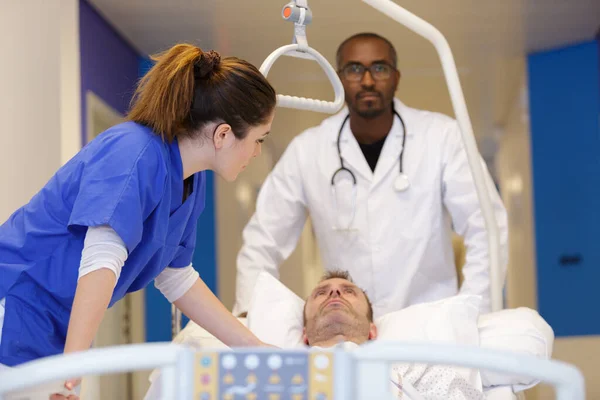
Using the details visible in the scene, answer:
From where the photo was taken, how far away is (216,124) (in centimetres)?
154

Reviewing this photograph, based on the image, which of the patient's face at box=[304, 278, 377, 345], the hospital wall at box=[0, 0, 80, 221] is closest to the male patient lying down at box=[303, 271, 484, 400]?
the patient's face at box=[304, 278, 377, 345]

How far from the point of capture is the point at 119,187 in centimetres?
140

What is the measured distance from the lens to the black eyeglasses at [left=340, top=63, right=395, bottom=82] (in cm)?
285

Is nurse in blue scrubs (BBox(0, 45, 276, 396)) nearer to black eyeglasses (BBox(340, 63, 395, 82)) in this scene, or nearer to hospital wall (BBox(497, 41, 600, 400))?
black eyeglasses (BBox(340, 63, 395, 82))

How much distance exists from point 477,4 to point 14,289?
10.9 ft

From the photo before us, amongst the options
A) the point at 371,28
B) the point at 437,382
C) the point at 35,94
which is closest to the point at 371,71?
the point at 437,382

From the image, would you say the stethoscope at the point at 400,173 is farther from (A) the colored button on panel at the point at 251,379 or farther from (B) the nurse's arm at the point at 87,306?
(A) the colored button on panel at the point at 251,379

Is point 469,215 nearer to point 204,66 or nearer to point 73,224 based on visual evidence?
point 204,66

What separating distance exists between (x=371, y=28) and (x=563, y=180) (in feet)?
5.07

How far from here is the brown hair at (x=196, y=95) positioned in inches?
58.9

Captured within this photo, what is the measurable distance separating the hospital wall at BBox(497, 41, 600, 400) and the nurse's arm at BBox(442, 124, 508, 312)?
2474mm

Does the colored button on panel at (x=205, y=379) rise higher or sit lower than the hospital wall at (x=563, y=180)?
lower

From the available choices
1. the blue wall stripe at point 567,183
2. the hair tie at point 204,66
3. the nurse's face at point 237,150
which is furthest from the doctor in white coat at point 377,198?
the blue wall stripe at point 567,183

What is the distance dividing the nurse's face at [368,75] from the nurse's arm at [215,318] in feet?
4.10
